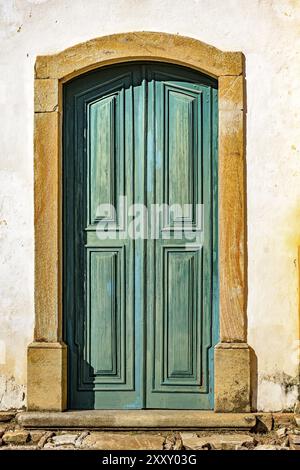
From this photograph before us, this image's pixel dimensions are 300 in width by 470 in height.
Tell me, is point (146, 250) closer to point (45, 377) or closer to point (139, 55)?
point (45, 377)

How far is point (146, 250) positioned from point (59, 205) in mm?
710

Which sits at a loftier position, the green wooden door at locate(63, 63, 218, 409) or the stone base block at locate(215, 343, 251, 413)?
the green wooden door at locate(63, 63, 218, 409)

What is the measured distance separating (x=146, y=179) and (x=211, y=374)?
148 centimetres

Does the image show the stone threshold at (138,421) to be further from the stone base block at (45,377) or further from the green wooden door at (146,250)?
the green wooden door at (146,250)

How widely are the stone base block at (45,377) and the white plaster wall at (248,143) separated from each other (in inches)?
3.8

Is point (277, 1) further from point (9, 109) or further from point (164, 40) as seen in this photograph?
point (9, 109)

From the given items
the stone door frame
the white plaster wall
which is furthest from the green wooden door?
the white plaster wall

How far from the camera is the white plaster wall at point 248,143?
255 inches

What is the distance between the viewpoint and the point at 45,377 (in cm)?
648

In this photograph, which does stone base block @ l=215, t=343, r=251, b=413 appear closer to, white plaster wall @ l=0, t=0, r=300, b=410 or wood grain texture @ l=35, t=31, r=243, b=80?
white plaster wall @ l=0, t=0, r=300, b=410

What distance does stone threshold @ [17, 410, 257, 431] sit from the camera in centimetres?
633

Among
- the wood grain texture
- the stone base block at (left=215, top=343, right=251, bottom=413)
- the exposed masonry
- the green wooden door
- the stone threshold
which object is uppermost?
the wood grain texture

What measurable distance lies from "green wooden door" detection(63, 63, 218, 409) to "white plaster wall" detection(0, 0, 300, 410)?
30 centimetres

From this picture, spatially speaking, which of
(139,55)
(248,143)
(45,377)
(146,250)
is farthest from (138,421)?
(139,55)
